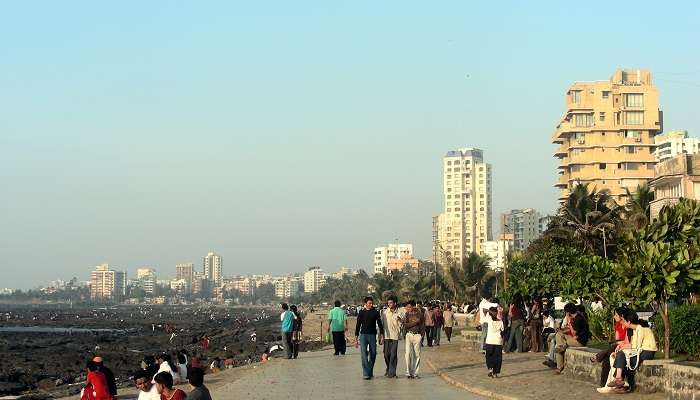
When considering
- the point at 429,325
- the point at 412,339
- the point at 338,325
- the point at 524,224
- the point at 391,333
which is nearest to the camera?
the point at 412,339

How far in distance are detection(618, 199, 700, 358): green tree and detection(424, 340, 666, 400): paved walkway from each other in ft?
6.19

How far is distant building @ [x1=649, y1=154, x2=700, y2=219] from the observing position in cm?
4827

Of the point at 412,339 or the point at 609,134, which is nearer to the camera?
the point at 412,339

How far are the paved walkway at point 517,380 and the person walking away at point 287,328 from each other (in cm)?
391

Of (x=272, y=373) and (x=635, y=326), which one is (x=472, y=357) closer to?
(x=272, y=373)

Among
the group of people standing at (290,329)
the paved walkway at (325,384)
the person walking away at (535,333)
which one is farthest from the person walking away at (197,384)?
the person walking away at (535,333)

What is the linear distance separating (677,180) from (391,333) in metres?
33.5

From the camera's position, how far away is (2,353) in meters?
63.6

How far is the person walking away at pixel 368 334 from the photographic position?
65.5 ft

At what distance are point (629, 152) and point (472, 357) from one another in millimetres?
73932

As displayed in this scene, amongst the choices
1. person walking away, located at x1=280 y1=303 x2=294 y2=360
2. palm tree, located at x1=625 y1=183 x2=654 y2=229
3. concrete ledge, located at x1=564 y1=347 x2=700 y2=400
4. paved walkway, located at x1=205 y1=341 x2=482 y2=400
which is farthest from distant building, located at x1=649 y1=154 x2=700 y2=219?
concrete ledge, located at x1=564 y1=347 x2=700 y2=400

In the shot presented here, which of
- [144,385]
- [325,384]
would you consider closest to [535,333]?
[325,384]

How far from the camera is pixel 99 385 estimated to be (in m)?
15.8

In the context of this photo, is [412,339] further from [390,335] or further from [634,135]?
[634,135]
